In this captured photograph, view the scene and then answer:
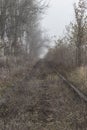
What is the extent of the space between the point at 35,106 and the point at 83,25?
56.6 feet

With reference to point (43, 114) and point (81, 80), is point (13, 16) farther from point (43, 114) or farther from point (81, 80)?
point (43, 114)

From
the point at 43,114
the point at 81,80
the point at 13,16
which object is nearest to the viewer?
the point at 43,114

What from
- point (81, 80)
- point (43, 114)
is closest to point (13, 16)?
point (81, 80)

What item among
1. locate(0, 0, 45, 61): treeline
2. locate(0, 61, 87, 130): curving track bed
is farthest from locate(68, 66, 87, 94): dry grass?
locate(0, 0, 45, 61): treeline

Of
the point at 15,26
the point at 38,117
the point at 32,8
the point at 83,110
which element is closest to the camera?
the point at 38,117

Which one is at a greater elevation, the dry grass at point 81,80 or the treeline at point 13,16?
the treeline at point 13,16

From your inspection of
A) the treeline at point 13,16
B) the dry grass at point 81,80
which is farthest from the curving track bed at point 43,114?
the treeline at point 13,16

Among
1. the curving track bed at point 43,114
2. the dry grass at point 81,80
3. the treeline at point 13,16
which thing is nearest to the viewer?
the curving track bed at point 43,114

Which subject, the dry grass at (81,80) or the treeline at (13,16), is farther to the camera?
the treeline at (13,16)

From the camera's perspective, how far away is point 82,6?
86.2ft

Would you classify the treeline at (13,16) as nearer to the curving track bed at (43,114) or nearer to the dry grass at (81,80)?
the dry grass at (81,80)

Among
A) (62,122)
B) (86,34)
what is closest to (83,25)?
(86,34)

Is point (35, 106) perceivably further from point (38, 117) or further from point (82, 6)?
point (82, 6)

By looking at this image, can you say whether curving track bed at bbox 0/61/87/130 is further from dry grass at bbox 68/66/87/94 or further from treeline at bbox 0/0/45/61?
treeline at bbox 0/0/45/61
